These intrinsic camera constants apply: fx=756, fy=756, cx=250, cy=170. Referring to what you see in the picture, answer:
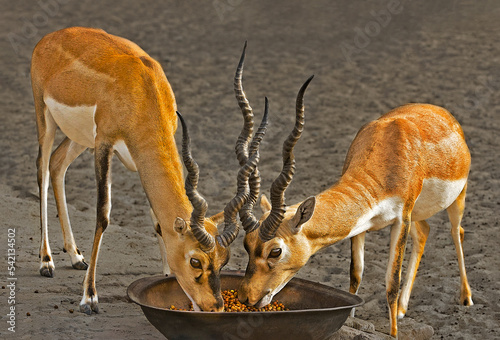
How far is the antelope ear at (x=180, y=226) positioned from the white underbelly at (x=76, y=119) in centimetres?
163

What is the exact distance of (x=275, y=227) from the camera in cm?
516

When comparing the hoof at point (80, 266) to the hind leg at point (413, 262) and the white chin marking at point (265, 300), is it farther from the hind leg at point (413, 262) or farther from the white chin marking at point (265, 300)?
the hind leg at point (413, 262)

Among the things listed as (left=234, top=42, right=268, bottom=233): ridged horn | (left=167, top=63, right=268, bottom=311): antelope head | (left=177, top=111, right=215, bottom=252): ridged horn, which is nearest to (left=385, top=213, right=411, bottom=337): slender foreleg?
(left=234, top=42, right=268, bottom=233): ridged horn

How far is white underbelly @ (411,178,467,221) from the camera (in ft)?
20.5

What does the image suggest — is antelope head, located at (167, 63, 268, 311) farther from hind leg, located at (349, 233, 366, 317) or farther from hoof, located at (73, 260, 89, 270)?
hoof, located at (73, 260, 89, 270)

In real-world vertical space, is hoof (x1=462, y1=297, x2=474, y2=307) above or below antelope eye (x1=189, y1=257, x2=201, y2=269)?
below

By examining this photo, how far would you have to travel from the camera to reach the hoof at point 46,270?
22.4ft

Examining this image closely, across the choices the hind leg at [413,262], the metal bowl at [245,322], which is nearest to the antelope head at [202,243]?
the metal bowl at [245,322]

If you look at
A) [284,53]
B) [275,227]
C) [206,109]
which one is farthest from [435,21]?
[275,227]

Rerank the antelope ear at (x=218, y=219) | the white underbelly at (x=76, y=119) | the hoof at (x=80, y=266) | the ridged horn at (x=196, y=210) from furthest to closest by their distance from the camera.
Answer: the hoof at (x=80, y=266), the white underbelly at (x=76, y=119), the antelope ear at (x=218, y=219), the ridged horn at (x=196, y=210)

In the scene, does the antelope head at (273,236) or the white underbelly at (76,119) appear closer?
the antelope head at (273,236)

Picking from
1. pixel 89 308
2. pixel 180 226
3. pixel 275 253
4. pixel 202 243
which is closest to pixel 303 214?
pixel 275 253

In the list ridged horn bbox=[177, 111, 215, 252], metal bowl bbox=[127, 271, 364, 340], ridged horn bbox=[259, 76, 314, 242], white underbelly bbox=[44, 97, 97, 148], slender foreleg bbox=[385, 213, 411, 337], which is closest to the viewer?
metal bowl bbox=[127, 271, 364, 340]

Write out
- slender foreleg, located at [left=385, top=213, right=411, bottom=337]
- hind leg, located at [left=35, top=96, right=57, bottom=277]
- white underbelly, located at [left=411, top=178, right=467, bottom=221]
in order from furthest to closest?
hind leg, located at [left=35, top=96, right=57, bottom=277]
white underbelly, located at [left=411, top=178, right=467, bottom=221]
slender foreleg, located at [left=385, top=213, right=411, bottom=337]
